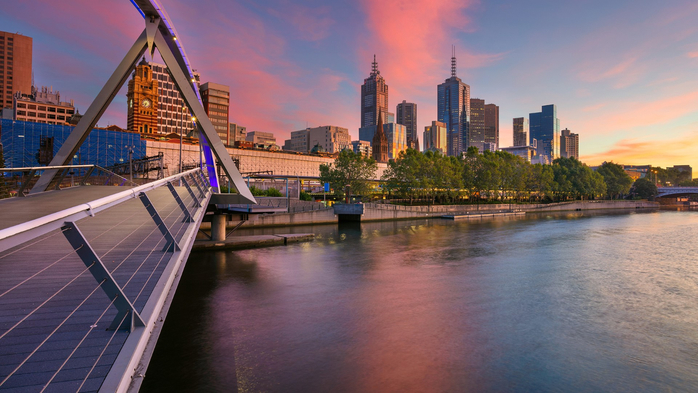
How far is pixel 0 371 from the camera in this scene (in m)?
3.96

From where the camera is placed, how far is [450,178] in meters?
77.1

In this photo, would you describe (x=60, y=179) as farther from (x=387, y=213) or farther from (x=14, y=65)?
(x=14, y=65)

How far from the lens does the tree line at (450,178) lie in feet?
226

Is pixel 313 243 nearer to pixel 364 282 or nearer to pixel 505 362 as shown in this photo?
pixel 364 282

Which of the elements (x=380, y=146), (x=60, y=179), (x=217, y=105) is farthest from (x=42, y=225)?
(x=380, y=146)

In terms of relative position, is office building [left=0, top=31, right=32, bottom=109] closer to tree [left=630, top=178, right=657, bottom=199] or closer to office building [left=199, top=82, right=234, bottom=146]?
office building [left=199, top=82, right=234, bottom=146]

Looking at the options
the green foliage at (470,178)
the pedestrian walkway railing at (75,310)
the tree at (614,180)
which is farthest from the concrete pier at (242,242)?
the tree at (614,180)

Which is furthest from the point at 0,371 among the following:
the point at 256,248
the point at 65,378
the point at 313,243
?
the point at 313,243

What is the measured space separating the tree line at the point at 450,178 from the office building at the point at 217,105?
79.1 metres

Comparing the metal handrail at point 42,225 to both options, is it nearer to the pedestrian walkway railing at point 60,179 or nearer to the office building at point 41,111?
the pedestrian walkway railing at point 60,179

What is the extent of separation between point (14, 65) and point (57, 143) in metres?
144

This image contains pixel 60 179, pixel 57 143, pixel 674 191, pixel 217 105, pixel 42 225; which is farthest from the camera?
pixel 217 105

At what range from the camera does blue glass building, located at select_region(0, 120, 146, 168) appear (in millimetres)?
65062

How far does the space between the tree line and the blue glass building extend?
41.5 m
